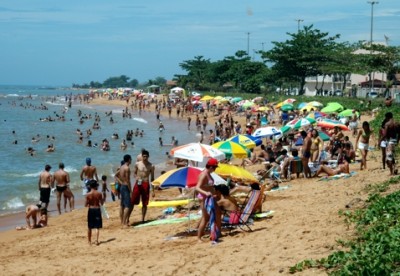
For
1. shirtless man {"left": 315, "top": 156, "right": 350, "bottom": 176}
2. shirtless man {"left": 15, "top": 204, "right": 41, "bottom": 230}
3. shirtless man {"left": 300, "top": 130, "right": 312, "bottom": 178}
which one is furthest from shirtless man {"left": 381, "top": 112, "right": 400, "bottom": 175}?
shirtless man {"left": 15, "top": 204, "right": 41, "bottom": 230}

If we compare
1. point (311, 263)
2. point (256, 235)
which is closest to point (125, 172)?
point (256, 235)

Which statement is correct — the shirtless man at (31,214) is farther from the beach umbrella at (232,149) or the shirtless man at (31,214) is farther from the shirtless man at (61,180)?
the beach umbrella at (232,149)

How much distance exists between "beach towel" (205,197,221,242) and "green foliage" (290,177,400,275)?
197 centimetres

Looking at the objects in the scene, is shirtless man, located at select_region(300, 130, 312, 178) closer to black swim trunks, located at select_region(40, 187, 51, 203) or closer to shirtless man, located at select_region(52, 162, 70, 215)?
shirtless man, located at select_region(52, 162, 70, 215)

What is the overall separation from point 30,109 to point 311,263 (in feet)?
269

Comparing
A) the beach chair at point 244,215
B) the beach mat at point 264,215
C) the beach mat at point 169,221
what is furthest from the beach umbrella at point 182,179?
the beach mat at point 264,215

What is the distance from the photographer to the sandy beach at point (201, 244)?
25.5 feet

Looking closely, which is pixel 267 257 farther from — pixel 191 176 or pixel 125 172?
pixel 125 172

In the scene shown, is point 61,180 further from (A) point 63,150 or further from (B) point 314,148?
(A) point 63,150

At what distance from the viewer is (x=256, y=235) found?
9281 mm

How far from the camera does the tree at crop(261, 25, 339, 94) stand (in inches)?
2376

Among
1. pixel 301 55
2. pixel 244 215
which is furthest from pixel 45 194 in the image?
pixel 301 55

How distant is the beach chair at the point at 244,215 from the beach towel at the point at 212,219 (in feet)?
2.04

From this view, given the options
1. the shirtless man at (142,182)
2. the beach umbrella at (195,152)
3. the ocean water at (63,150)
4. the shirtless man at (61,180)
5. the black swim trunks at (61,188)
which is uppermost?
the beach umbrella at (195,152)
